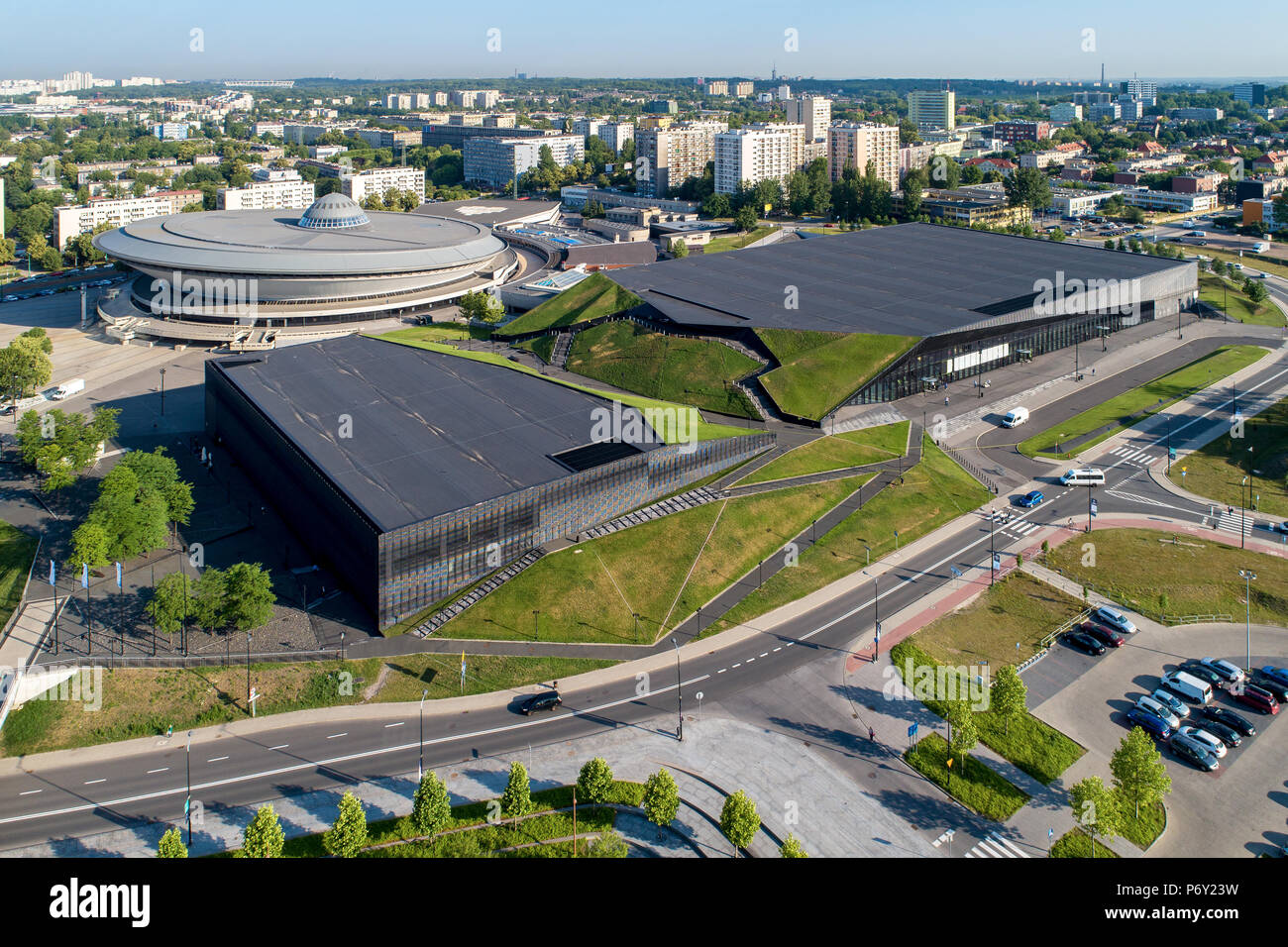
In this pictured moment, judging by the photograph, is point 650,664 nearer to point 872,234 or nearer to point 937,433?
point 937,433

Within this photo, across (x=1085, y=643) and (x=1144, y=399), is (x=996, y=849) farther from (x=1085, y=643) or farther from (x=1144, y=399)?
(x=1144, y=399)

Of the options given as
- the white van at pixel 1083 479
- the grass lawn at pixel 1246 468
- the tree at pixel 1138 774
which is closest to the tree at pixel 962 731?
the tree at pixel 1138 774

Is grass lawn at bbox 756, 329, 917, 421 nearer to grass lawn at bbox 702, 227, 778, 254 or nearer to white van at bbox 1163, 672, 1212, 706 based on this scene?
white van at bbox 1163, 672, 1212, 706

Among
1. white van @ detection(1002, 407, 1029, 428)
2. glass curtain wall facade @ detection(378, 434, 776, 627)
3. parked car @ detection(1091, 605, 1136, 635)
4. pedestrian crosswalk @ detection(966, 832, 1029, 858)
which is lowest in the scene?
pedestrian crosswalk @ detection(966, 832, 1029, 858)

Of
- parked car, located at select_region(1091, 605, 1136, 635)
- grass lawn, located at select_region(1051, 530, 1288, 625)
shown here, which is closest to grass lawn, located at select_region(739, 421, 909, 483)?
grass lawn, located at select_region(1051, 530, 1288, 625)

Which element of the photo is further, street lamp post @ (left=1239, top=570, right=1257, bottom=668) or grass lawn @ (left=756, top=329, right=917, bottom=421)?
grass lawn @ (left=756, top=329, right=917, bottom=421)

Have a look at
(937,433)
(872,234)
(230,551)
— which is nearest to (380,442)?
(230,551)

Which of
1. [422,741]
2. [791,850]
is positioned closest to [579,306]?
[422,741]
